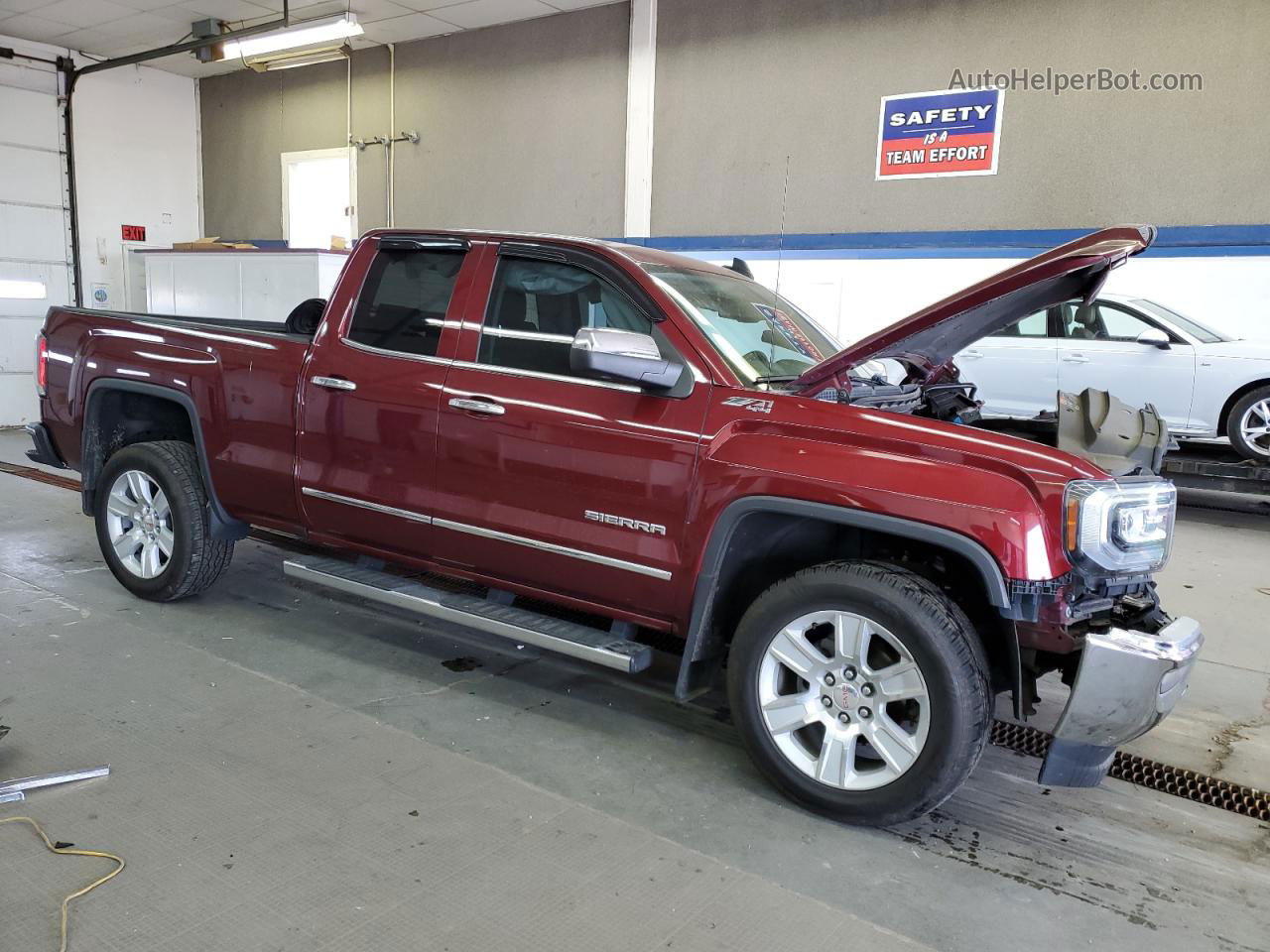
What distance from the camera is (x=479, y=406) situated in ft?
11.3

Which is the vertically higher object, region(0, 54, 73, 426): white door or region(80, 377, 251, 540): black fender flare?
region(0, 54, 73, 426): white door

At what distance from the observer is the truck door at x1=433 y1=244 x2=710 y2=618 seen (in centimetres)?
Result: 307

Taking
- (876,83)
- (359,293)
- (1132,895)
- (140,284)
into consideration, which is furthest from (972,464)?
(140,284)

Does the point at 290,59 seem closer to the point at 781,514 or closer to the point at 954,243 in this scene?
the point at 954,243

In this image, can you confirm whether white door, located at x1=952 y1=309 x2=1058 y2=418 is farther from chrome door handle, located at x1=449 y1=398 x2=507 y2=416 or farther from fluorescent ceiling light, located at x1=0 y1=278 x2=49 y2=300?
fluorescent ceiling light, located at x1=0 y1=278 x2=49 y2=300

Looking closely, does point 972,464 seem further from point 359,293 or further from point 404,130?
point 404,130

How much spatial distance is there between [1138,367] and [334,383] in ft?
24.3

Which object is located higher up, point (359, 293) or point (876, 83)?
point (876, 83)

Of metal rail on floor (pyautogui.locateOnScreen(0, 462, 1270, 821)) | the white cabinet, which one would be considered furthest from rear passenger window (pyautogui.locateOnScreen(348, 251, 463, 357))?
the white cabinet

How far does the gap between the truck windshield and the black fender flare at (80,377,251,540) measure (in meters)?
2.31

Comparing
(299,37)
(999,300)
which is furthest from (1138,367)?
(299,37)

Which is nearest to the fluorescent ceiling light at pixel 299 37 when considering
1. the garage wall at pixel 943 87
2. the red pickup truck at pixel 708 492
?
the garage wall at pixel 943 87

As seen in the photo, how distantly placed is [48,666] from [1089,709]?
3799 mm

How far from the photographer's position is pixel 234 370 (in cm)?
412
